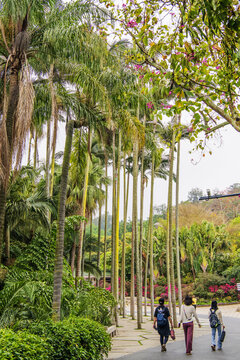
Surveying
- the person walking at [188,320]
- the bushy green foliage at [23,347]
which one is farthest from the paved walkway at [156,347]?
the bushy green foliage at [23,347]

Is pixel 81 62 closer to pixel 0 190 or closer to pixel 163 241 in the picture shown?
pixel 0 190

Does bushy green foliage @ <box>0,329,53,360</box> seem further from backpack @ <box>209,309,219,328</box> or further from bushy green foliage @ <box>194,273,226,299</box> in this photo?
bushy green foliage @ <box>194,273,226,299</box>

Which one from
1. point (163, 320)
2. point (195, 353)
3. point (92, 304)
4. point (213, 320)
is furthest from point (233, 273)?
point (163, 320)

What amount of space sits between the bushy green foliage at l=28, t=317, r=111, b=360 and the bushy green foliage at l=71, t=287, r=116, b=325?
2251mm

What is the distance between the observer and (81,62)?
9820 mm

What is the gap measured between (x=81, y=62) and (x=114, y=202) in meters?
8.33

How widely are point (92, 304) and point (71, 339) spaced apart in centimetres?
433

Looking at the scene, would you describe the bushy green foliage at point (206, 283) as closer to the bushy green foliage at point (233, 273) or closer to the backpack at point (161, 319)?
the bushy green foliage at point (233, 273)

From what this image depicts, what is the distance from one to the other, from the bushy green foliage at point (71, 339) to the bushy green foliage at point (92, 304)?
2251 millimetres

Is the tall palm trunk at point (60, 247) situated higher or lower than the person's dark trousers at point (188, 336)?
higher

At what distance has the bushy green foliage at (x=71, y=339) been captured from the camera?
19.0ft

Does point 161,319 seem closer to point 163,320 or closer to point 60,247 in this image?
point 163,320

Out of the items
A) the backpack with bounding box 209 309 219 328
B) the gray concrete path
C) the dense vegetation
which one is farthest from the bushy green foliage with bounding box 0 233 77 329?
the backpack with bounding box 209 309 219 328

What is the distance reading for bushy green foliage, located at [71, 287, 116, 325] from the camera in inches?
378
